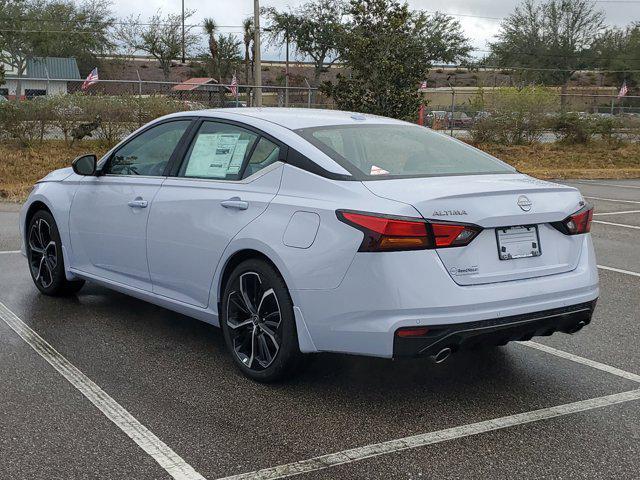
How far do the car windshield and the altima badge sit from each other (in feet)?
1.70

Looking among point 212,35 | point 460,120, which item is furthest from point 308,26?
point 460,120

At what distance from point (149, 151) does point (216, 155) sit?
0.82m

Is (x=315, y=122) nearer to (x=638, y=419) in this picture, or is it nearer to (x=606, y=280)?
(x=638, y=419)

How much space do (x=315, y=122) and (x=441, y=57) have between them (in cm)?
7150

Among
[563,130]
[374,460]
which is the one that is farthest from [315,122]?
[563,130]

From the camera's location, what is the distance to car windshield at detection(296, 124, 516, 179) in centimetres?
451

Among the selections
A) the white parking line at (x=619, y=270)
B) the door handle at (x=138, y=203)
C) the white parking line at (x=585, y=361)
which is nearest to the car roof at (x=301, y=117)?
the door handle at (x=138, y=203)

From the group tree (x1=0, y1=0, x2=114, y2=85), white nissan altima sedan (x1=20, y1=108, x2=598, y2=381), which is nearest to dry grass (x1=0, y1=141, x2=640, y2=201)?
white nissan altima sedan (x1=20, y1=108, x2=598, y2=381)

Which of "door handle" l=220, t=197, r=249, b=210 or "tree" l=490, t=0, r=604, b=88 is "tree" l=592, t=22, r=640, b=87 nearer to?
"tree" l=490, t=0, r=604, b=88

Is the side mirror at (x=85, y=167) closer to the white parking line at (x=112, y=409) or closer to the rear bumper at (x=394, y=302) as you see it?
the white parking line at (x=112, y=409)

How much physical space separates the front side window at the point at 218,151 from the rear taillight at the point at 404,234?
48.3 inches

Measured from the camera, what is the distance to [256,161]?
4805mm

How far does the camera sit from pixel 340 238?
13.2 ft

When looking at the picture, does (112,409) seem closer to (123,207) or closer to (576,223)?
(123,207)
